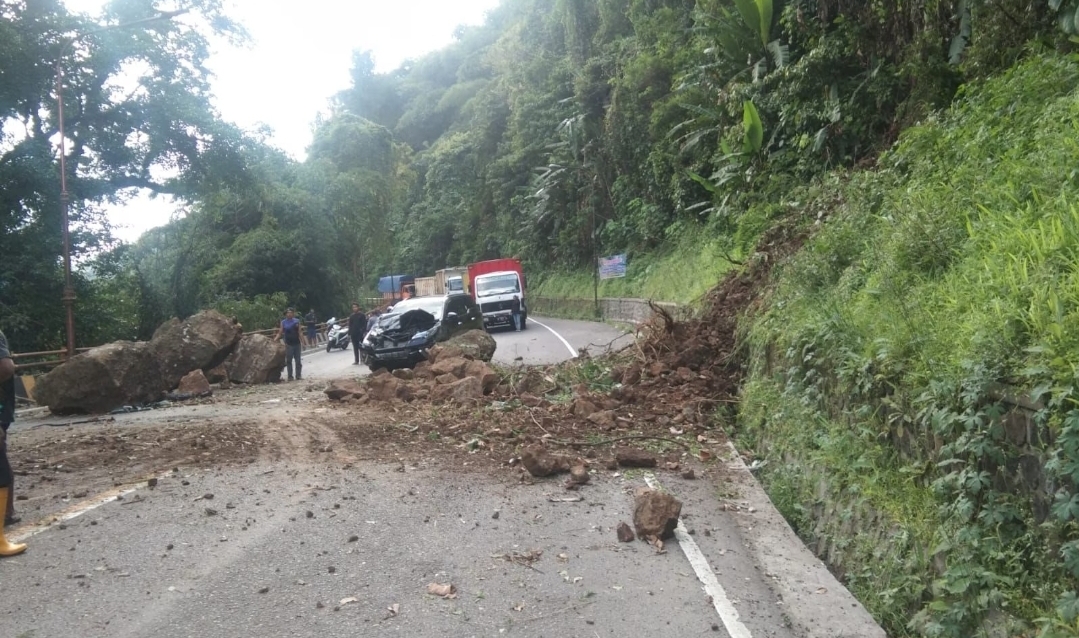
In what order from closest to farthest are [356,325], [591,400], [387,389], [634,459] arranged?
[634,459], [591,400], [387,389], [356,325]

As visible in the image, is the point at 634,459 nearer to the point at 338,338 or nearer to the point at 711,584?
the point at 711,584

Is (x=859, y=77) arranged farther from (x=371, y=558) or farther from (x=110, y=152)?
(x=110, y=152)

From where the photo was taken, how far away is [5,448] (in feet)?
20.4

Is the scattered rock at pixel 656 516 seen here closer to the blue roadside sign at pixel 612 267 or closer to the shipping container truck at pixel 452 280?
the blue roadside sign at pixel 612 267

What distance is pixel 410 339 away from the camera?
18.4 metres

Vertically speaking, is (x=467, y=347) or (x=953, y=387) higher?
(x=953, y=387)

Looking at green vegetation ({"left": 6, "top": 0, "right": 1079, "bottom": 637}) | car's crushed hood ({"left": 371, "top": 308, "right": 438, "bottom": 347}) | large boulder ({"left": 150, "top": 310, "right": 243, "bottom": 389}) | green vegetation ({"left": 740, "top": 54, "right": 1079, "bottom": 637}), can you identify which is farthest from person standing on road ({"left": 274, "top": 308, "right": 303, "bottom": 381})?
green vegetation ({"left": 740, "top": 54, "right": 1079, "bottom": 637})

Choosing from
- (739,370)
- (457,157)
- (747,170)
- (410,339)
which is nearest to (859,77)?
(747,170)

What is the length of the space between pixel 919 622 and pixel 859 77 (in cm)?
1478

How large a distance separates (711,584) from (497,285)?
101ft

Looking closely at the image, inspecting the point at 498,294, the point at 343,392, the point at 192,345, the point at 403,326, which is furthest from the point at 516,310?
the point at 343,392

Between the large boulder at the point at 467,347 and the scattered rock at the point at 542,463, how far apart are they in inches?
289

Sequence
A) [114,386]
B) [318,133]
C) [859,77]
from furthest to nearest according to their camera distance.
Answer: [318,133], [859,77], [114,386]

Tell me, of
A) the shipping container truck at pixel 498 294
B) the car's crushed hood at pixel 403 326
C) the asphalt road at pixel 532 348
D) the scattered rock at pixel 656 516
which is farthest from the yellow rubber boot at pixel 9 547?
the shipping container truck at pixel 498 294
